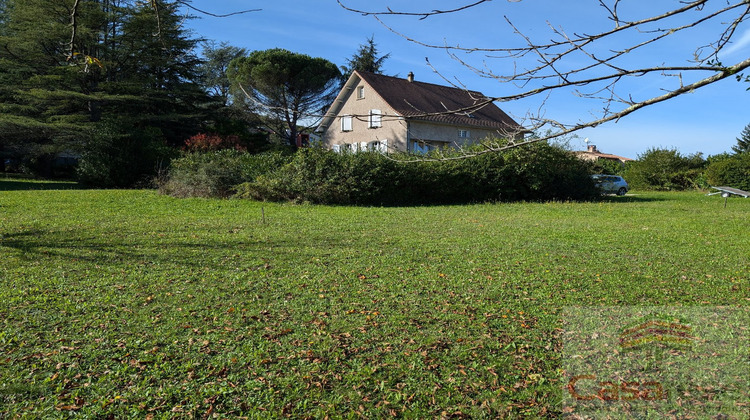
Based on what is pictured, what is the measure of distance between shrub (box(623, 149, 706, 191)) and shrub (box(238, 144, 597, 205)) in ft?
40.8

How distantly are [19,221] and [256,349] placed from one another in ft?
30.3

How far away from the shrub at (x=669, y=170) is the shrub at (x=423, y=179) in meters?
12.4

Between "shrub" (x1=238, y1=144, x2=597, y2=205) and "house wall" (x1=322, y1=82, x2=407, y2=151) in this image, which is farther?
"house wall" (x1=322, y1=82, x2=407, y2=151)

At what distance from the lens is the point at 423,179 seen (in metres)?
18.0

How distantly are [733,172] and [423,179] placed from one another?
65.8 ft

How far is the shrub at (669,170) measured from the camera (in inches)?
1163

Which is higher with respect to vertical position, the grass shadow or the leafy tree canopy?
the leafy tree canopy

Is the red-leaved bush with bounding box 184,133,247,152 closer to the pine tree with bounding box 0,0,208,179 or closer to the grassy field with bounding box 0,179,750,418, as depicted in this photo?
the pine tree with bounding box 0,0,208,179

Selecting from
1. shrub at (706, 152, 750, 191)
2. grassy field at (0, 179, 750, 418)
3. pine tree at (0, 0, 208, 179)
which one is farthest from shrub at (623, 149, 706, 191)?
pine tree at (0, 0, 208, 179)

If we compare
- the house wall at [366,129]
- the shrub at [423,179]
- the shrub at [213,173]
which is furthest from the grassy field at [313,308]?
the house wall at [366,129]

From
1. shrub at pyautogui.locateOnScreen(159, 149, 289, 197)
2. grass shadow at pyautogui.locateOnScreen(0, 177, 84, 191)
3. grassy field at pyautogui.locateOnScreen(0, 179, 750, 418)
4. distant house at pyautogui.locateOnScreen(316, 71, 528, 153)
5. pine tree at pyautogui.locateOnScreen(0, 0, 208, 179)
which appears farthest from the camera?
distant house at pyautogui.locateOnScreen(316, 71, 528, 153)

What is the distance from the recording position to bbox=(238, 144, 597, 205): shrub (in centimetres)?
1644

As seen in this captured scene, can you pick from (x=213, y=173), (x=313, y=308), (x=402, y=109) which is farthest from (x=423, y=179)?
(x=313, y=308)

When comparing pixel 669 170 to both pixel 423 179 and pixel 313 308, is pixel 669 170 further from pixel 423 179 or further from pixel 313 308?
pixel 313 308
